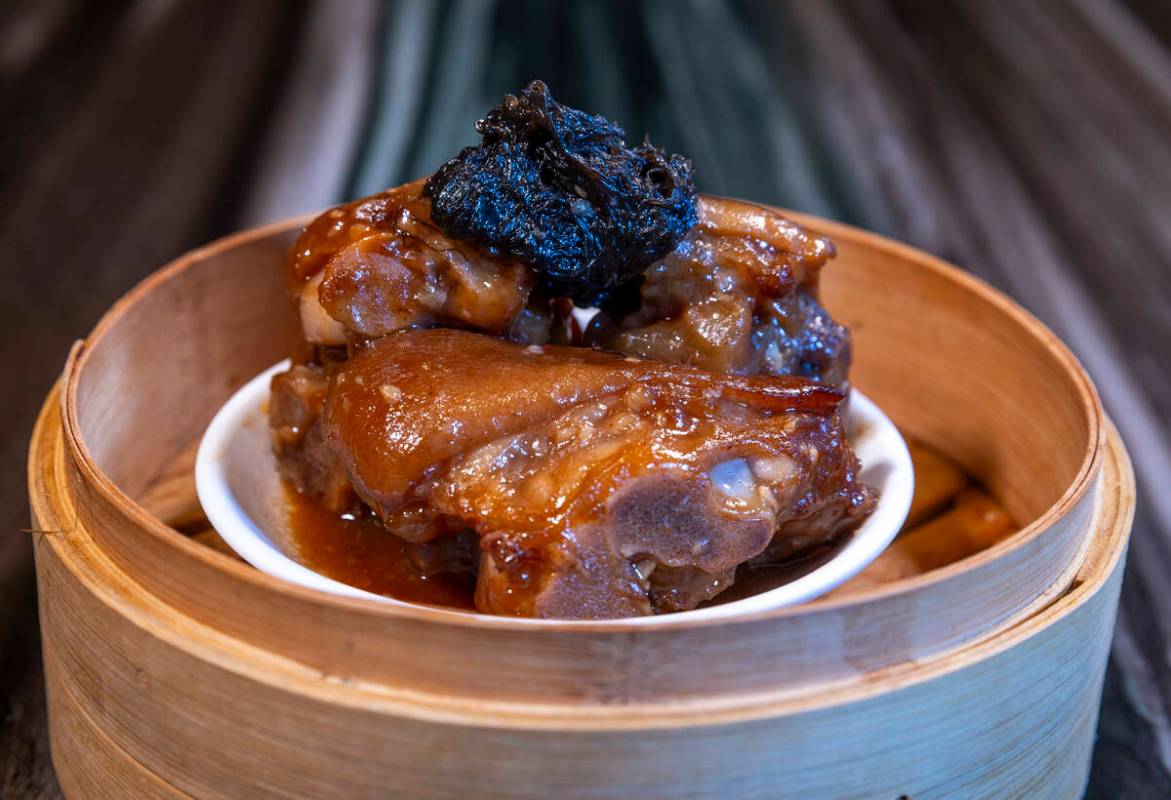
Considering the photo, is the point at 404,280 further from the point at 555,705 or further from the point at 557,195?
the point at 555,705

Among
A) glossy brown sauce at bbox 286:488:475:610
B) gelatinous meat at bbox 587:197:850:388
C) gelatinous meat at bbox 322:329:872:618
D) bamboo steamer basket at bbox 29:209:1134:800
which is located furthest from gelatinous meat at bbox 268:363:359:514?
gelatinous meat at bbox 587:197:850:388

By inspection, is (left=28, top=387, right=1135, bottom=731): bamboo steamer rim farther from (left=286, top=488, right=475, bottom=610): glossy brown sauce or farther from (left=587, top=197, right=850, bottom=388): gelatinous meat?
(left=587, top=197, right=850, bottom=388): gelatinous meat

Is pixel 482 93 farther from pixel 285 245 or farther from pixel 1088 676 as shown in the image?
pixel 1088 676

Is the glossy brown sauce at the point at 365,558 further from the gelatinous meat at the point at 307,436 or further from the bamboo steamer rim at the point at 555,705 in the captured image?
the bamboo steamer rim at the point at 555,705

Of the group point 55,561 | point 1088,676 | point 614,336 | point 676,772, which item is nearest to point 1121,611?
point 1088,676

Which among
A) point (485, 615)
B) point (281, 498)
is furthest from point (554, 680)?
point (281, 498)

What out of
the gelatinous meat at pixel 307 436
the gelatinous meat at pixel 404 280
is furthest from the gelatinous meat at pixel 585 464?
the gelatinous meat at pixel 307 436
